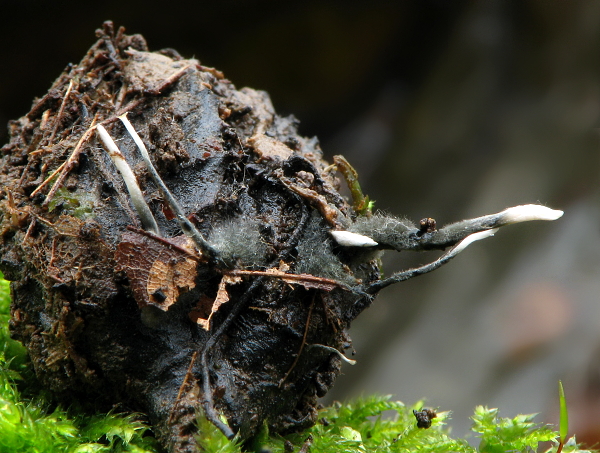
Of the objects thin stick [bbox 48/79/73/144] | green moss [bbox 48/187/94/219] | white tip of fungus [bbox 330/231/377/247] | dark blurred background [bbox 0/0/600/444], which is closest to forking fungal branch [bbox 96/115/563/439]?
white tip of fungus [bbox 330/231/377/247]

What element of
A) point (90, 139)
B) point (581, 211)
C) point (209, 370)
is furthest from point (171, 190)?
point (581, 211)

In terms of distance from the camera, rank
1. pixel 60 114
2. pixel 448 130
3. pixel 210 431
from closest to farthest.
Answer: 1. pixel 210 431
2. pixel 60 114
3. pixel 448 130

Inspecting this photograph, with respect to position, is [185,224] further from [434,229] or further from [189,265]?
[434,229]

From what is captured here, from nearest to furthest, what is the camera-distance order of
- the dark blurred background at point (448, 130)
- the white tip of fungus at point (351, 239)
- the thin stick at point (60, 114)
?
1. the white tip of fungus at point (351, 239)
2. the thin stick at point (60, 114)
3. the dark blurred background at point (448, 130)

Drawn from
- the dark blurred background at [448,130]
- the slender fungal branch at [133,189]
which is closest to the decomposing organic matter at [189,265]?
the slender fungal branch at [133,189]

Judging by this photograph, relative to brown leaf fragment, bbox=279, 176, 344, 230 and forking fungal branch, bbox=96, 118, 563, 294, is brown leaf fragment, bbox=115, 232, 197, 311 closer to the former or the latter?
forking fungal branch, bbox=96, 118, 563, 294

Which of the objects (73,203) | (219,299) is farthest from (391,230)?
(73,203)

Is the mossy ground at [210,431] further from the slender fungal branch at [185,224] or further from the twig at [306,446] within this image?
the slender fungal branch at [185,224]
